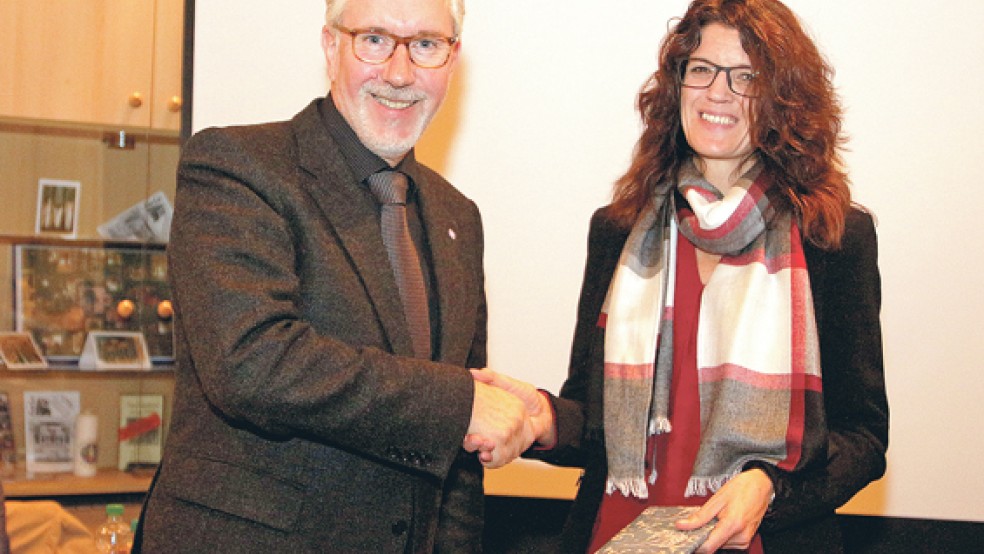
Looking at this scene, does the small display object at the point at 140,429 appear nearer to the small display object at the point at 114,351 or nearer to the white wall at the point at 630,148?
the small display object at the point at 114,351

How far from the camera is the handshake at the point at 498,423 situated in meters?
1.96

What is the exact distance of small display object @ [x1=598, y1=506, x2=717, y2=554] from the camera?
1.71 metres

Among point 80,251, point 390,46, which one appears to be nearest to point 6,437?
point 80,251

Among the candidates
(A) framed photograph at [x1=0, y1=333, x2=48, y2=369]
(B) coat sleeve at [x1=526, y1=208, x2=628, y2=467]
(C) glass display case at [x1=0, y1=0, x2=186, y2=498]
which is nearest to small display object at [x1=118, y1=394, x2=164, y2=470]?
(C) glass display case at [x1=0, y1=0, x2=186, y2=498]

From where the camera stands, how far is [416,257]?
210cm

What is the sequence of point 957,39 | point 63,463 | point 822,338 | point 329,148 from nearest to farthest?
point 329,148 → point 822,338 → point 957,39 → point 63,463

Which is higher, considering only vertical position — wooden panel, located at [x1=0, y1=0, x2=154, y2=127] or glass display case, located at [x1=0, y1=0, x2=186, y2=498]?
wooden panel, located at [x1=0, y1=0, x2=154, y2=127]

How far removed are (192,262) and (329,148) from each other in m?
0.38

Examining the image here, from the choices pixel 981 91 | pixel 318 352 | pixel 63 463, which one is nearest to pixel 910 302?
pixel 981 91

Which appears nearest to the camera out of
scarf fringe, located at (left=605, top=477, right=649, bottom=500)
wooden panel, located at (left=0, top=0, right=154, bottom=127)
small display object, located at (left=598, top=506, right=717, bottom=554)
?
small display object, located at (left=598, top=506, right=717, bottom=554)

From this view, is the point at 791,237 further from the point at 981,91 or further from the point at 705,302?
the point at 981,91

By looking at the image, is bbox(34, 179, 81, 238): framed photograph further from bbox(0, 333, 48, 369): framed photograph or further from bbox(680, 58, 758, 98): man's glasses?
bbox(680, 58, 758, 98): man's glasses

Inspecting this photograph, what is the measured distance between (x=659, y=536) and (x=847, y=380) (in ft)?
2.11

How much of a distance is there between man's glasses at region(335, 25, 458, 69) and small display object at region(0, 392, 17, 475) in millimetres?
2447
